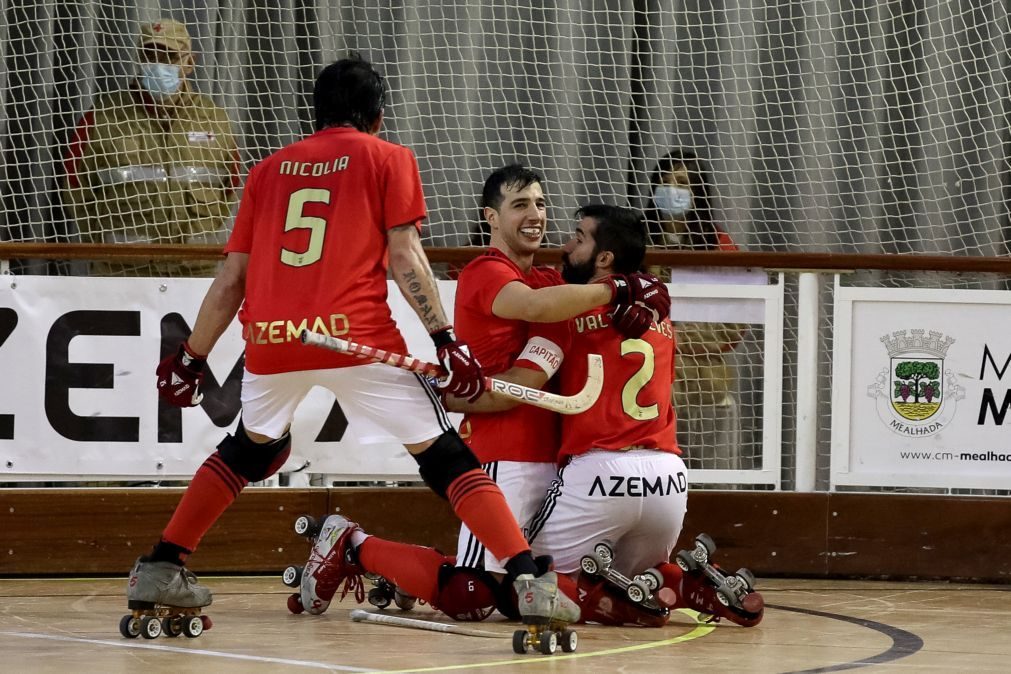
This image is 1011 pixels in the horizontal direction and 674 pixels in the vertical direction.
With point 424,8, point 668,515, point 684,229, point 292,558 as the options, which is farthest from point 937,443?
point 424,8

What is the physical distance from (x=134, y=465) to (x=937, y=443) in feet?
10.6

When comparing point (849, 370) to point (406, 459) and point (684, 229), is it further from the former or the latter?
point (406, 459)

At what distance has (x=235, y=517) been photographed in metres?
6.14

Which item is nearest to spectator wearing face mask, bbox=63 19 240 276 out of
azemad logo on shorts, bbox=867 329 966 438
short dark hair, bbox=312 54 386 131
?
short dark hair, bbox=312 54 386 131

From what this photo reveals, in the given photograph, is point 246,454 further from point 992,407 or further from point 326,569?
point 992,407

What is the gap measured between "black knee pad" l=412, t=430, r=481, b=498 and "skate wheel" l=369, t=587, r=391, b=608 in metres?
0.98

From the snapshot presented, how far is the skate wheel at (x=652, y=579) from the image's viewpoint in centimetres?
470

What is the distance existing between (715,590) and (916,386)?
194 cm

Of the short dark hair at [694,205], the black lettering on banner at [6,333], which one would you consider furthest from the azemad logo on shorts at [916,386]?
the black lettering on banner at [6,333]

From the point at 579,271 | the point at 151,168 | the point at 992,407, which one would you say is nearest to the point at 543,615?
the point at 579,271

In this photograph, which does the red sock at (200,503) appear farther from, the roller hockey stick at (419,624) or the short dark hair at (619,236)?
the short dark hair at (619,236)

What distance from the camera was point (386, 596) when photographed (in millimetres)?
5105

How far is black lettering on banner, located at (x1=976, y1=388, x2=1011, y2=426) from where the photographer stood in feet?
20.6

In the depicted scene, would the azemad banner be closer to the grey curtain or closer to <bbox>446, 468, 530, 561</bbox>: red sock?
the grey curtain
